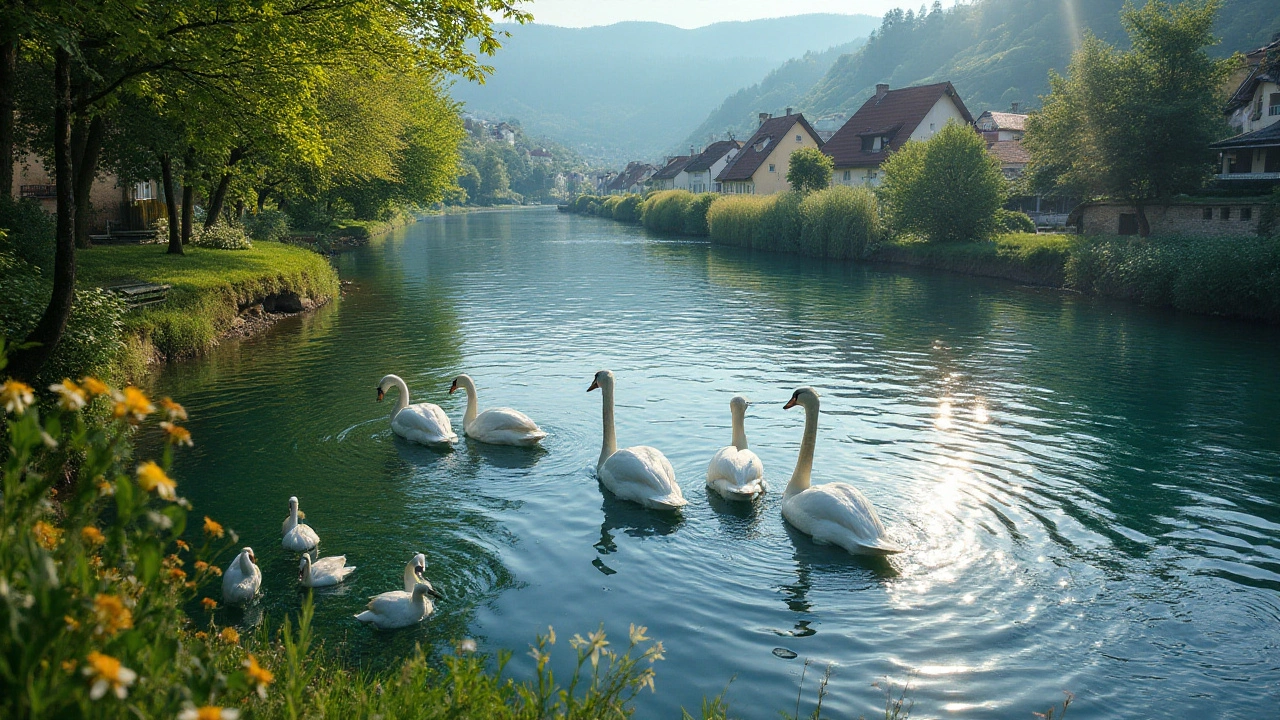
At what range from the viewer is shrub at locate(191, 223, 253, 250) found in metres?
30.3

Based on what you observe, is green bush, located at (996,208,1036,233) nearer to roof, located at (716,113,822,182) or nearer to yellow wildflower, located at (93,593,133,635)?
roof, located at (716,113,822,182)

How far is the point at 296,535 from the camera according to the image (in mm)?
9352

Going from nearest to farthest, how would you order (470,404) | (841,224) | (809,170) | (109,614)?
(109,614), (470,404), (841,224), (809,170)

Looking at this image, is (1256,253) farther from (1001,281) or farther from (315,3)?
(315,3)

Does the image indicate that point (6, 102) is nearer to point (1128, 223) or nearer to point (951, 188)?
point (951, 188)

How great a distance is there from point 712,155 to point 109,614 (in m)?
106

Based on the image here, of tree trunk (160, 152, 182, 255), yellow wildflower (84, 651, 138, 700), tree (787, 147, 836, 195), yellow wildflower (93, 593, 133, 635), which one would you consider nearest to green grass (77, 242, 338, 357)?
tree trunk (160, 152, 182, 255)

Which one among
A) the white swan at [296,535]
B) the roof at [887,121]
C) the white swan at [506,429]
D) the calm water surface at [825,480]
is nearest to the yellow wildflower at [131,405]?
the calm water surface at [825,480]

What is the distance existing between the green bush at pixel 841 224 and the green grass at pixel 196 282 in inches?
1083

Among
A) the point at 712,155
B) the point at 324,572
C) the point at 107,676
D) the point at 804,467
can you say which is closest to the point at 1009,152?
the point at 712,155

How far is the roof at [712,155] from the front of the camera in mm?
103625

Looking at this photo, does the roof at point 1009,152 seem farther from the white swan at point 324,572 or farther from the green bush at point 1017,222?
the white swan at point 324,572

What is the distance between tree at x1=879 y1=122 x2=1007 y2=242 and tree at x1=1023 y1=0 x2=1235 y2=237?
4.52m

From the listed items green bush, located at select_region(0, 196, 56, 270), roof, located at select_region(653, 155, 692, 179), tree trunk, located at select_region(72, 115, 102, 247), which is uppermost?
roof, located at select_region(653, 155, 692, 179)
